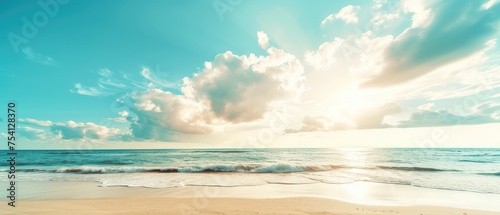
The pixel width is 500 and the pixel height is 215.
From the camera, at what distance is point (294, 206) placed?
10.2 m

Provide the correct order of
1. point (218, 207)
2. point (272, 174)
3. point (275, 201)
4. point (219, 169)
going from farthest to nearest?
point (219, 169) → point (272, 174) → point (275, 201) → point (218, 207)

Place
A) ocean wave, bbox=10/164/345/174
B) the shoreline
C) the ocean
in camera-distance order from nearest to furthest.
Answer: the shoreline → the ocean → ocean wave, bbox=10/164/345/174

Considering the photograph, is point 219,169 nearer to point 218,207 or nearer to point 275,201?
point 275,201

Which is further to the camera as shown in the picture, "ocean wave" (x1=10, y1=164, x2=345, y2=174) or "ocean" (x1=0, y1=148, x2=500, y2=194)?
"ocean wave" (x1=10, y1=164, x2=345, y2=174)

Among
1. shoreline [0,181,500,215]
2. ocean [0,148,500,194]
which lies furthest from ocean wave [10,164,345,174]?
shoreline [0,181,500,215]

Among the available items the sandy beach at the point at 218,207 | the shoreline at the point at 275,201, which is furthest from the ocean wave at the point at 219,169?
the sandy beach at the point at 218,207

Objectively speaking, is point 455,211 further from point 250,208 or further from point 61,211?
point 61,211

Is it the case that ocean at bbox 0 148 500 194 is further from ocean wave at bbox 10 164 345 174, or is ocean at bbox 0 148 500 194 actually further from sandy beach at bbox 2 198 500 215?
sandy beach at bbox 2 198 500 215

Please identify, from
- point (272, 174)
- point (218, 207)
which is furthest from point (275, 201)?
point (272, 174)

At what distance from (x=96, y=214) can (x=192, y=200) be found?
401cm

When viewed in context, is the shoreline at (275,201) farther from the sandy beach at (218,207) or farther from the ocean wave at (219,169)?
the ocean wave at (219,169)

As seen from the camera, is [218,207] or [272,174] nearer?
[218,207]

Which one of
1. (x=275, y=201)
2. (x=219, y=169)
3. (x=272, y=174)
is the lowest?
(x=219, y=169)

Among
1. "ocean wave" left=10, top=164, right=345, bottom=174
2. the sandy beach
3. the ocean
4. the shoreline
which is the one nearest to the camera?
the sandy beach
